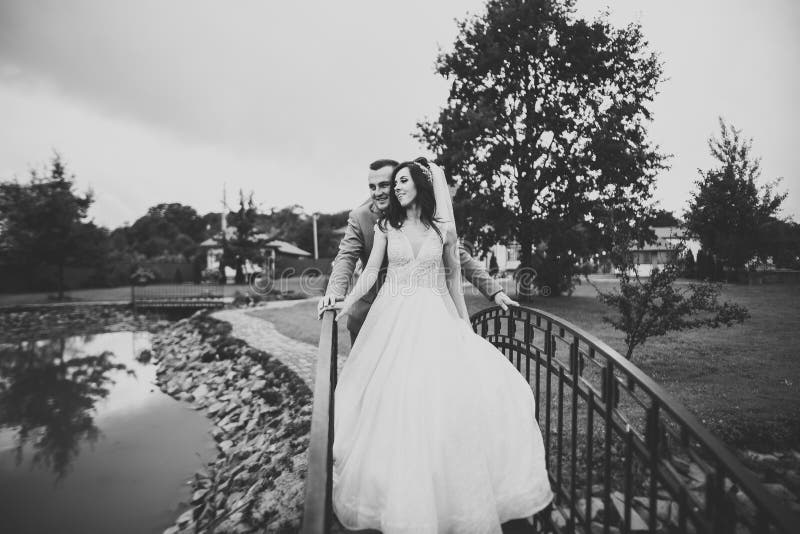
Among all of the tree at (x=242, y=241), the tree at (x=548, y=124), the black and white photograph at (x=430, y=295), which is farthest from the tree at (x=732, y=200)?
the tree at (x=242, y=241)

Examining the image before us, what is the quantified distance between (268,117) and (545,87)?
51.0ft

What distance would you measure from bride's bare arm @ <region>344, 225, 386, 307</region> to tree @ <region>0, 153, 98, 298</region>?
86.9ft

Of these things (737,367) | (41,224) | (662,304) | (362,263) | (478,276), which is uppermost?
(41,224)

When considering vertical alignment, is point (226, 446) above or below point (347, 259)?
below

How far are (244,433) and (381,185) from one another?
505 cm

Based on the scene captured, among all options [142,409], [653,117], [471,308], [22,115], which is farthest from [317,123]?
[22,115]

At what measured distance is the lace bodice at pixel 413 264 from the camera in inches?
113

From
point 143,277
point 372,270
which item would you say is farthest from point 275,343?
point 143,277

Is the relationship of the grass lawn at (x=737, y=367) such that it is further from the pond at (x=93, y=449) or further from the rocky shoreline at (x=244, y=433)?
the pond at (x=93, y=449)

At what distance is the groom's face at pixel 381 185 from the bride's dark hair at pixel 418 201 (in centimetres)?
20

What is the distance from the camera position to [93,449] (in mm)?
6418

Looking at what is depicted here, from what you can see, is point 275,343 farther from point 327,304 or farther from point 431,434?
point 431,434

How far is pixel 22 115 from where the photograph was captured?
85.1ft

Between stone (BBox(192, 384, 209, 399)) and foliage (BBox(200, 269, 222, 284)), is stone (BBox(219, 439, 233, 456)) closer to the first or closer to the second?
stone (BBox(192, 384, 209, 399))
